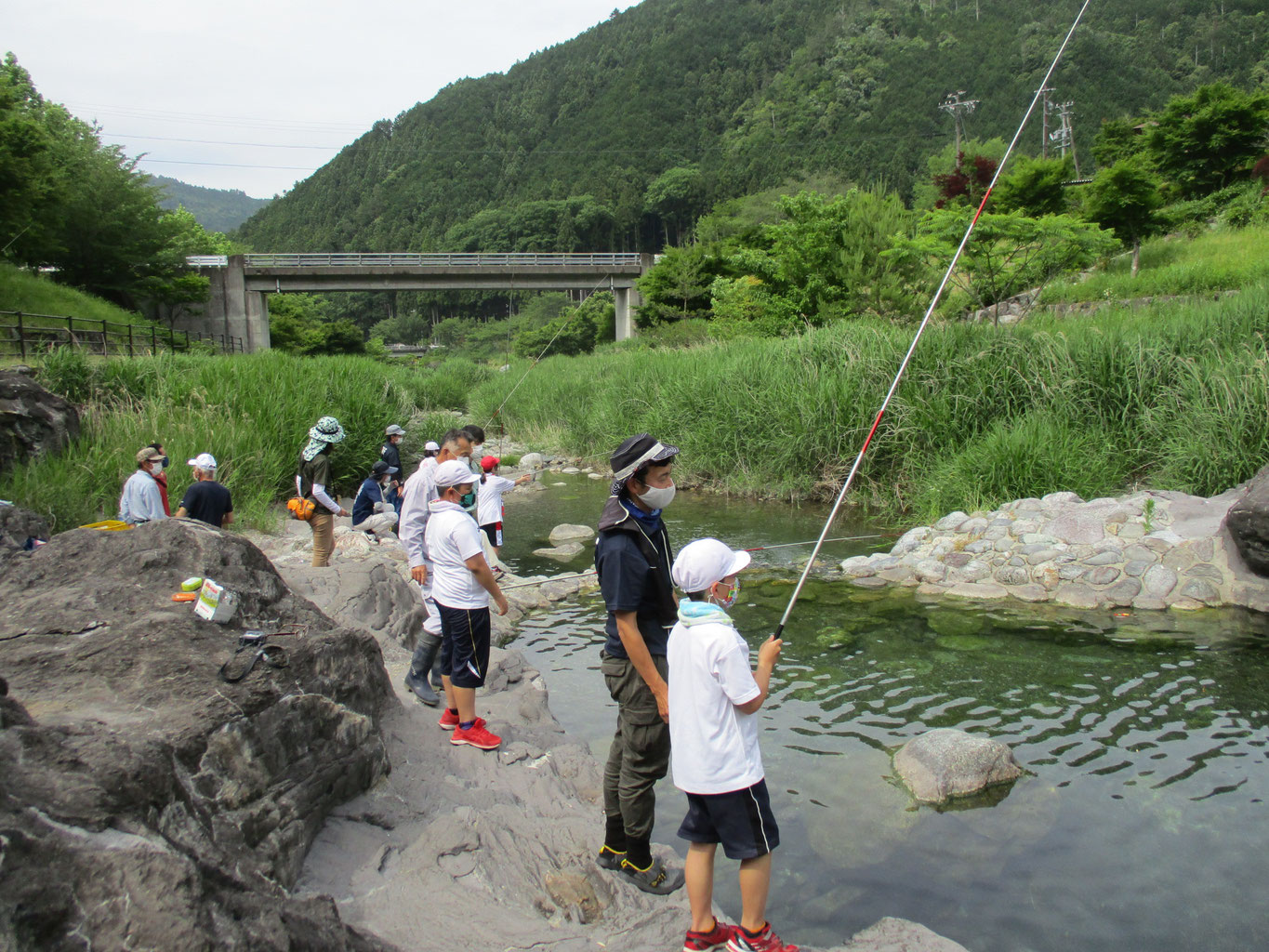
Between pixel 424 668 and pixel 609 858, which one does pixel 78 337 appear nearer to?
pixel 424 668

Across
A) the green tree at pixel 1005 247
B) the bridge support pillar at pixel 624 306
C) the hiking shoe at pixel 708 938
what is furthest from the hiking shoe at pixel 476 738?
the bridge support pillar at pixel 624 306

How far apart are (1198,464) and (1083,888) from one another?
23.8 feet

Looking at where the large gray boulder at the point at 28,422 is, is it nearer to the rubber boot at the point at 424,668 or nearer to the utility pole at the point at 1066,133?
the rubber boot at the point at 424,668

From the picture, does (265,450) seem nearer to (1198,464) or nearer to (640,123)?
(1198,464)

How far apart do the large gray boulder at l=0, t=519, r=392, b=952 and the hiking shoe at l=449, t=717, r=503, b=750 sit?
1.55 ft

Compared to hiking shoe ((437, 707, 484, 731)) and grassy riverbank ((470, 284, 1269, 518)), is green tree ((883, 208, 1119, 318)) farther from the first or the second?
hiking shoe ((437, 707, 484, 731))

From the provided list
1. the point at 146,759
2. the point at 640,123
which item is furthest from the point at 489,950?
the point at 640,123

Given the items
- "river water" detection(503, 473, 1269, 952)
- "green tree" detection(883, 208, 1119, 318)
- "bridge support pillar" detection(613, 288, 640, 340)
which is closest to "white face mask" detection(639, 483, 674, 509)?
"river water" detection(503, 473, 1269, 952)

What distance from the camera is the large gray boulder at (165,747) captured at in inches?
73.7

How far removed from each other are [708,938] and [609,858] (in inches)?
30.7

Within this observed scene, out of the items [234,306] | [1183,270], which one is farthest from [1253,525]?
[234,306]

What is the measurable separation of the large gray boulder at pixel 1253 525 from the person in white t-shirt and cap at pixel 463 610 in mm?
6463

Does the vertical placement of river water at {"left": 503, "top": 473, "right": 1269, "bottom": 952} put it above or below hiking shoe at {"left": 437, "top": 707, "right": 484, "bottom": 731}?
below

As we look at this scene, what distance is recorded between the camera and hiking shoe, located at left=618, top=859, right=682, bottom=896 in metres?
3.57
